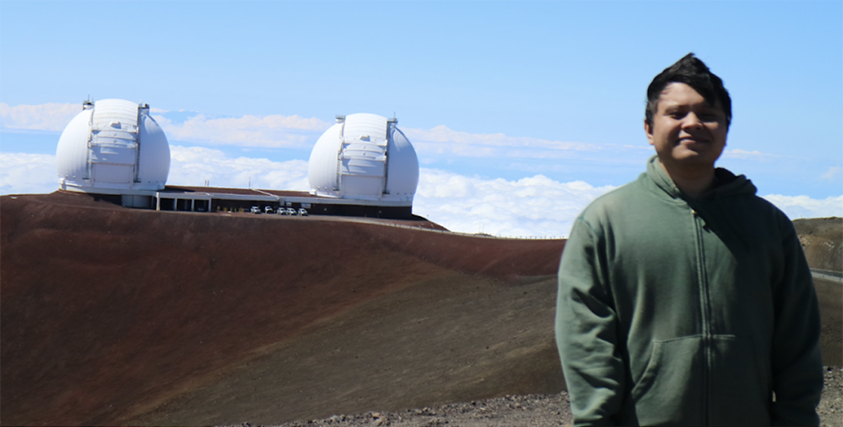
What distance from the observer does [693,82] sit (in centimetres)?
304

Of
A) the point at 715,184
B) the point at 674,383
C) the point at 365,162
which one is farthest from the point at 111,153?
the point at 674,383

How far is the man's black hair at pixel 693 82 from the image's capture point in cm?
304

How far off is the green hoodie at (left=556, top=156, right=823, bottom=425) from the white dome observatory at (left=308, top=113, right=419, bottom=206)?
3056cm

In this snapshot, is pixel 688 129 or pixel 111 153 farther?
pixel 111 153

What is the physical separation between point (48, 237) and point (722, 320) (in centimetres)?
2604

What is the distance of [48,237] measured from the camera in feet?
81.2

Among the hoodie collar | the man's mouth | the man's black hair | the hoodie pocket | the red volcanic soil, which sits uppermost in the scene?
the man's black hair

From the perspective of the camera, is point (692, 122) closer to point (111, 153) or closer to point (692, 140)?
point (692, 140)

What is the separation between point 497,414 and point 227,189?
88.4 ft

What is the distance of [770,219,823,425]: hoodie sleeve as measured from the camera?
9.96 ft

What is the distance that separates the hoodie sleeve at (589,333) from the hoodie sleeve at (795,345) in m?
0.74

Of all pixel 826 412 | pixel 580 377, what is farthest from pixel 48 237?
pixel 580 377

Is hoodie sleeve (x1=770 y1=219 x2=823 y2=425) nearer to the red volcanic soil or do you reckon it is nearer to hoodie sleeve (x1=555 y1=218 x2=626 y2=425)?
hoodie sleeve (x1=555 y1=218 x2=626 y2=425)

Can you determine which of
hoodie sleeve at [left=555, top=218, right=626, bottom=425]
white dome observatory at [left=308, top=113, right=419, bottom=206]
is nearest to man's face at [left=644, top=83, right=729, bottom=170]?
hoodie sleeve at [left=555, top=218, right=626, bottom=425]
